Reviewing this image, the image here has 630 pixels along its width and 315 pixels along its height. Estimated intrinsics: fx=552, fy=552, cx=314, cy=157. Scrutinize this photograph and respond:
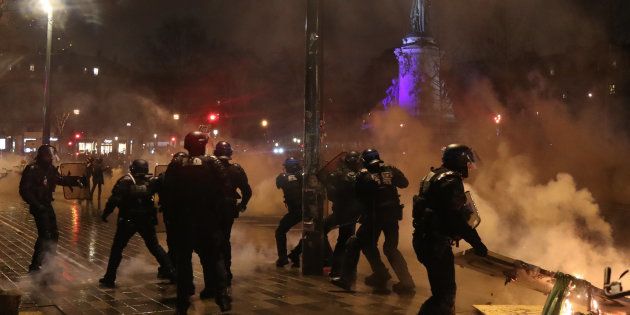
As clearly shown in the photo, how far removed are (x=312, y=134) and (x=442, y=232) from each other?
3359 millimetres

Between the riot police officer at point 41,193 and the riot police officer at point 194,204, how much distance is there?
3.10 m

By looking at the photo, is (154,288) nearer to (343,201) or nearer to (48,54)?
(343,201)

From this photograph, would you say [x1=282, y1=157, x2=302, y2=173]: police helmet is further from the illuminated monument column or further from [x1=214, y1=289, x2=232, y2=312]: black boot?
the illuminated monument column

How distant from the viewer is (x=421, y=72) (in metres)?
29.3

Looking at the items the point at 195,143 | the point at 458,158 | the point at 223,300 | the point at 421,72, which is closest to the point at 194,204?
the point at 195,143

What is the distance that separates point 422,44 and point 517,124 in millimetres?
7124

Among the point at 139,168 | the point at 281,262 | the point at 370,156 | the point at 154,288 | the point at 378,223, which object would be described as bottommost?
the point at 154,288

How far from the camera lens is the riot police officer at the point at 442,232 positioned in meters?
4.16

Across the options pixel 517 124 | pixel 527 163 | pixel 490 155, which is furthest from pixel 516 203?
pixel 517 124

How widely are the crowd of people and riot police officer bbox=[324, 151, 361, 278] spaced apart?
0.01 metres

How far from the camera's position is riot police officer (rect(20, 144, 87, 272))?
277 inches

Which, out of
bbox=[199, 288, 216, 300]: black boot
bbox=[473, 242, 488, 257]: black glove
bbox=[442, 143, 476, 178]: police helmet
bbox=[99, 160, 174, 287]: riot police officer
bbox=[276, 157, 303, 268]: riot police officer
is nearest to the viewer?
bbox=[473, 242, 488, 257]: black glove

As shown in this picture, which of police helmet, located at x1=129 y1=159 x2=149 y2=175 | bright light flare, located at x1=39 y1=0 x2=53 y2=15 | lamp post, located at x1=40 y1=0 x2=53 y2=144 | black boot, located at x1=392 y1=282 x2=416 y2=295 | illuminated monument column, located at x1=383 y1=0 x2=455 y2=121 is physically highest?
illuminated monument column, located at x1=383 y1=0 x2=455 y2=121

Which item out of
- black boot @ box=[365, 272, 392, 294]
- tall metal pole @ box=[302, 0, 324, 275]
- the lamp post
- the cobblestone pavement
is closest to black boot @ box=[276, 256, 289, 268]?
the cobblestone pavement
